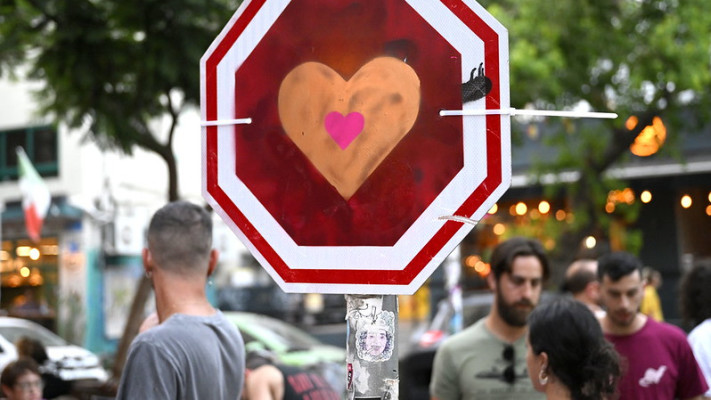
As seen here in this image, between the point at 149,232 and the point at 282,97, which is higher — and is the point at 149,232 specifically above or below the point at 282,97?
below

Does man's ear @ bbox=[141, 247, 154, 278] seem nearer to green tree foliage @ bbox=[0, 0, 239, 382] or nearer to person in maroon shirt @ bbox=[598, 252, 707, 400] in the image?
person in maroon shirt @ bbox=[598, 252, 707, 400]

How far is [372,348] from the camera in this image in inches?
80.0

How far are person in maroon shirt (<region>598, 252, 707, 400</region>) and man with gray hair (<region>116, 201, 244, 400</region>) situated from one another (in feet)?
6.89

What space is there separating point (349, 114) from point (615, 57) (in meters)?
10.6

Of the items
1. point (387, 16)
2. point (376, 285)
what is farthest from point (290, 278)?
point (387, 16)

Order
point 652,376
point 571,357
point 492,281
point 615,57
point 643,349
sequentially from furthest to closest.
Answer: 1. point 615,57
2. point 492,281
3. point 643,349
4. point 652,376
5. point 571,357

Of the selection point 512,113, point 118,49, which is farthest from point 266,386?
point 118,49

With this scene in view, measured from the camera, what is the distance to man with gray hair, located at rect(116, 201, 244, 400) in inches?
108

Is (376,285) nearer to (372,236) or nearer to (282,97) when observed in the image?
(372,236)

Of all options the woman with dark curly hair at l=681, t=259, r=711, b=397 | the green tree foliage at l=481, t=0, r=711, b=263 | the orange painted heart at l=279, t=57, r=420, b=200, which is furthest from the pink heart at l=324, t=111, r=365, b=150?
the green tree foliage at l=481, t=0, r=711, b=263

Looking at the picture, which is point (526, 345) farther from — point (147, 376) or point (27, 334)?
point (27, 334)

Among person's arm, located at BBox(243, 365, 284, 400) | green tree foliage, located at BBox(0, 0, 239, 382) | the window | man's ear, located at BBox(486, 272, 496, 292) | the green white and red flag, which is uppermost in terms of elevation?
the window

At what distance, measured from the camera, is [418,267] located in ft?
6.63

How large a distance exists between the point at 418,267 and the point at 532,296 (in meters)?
2.76
